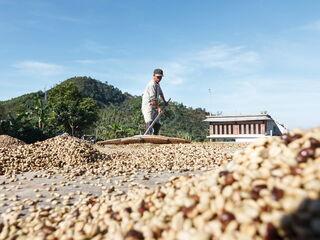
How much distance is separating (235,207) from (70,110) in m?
52.4

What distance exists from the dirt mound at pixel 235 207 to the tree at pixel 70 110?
164ft

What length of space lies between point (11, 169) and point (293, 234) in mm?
6803

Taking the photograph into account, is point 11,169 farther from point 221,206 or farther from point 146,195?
point 221,206

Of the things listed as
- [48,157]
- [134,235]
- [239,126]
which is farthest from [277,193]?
[239,126]

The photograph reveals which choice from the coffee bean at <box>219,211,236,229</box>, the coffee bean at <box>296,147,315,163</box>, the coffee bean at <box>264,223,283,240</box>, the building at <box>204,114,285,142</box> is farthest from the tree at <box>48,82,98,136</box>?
the coffee bean at <box>264,223,283,240</box>

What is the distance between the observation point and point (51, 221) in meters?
4.42

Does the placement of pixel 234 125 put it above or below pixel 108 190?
above

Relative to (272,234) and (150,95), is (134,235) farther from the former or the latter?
(150,95)

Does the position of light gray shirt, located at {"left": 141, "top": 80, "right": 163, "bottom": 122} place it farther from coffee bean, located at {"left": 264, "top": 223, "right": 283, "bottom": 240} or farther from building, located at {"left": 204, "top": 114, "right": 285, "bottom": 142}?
building, located at {"left": 204, "top": 114, "right": 285, "bottom": 142}

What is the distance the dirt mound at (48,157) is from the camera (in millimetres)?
8828

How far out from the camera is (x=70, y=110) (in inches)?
2141

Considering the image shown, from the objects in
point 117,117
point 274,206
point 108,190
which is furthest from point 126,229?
point 117,117

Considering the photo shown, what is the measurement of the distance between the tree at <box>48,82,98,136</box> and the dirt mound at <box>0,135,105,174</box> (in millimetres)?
43298

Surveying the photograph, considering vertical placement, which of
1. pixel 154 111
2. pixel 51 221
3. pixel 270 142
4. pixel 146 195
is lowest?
pixel 51 221
